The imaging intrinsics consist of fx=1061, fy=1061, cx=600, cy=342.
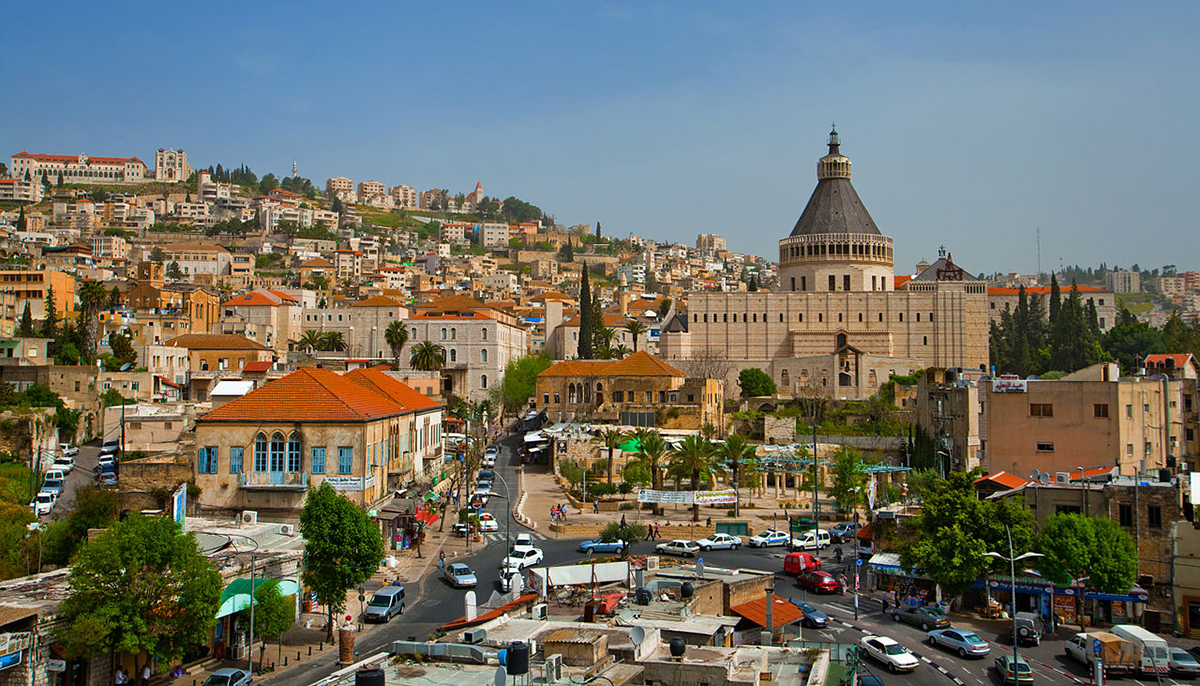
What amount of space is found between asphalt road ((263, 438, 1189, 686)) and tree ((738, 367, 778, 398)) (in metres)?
43.4

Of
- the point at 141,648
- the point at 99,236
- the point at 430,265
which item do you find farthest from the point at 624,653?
the point at 430,265

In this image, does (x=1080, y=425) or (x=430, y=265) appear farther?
(x=430, y=265)

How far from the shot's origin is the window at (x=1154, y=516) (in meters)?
33.4

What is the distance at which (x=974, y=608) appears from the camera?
33875 mm

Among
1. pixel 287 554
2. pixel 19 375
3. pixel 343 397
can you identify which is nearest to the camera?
pixel 287 554

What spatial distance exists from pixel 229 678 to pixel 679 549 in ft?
65.5

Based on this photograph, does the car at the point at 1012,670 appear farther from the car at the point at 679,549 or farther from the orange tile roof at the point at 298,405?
the orange tile roof at the point at 298,405

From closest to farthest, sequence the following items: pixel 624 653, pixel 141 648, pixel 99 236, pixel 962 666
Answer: pixel 624 653, pixel 141 648, pixel 962 666, pixel 99 236

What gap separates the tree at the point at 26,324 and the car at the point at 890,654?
6665cm

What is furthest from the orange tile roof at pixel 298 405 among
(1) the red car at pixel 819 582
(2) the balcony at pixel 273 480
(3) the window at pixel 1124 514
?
(3) the window at pixel 1124 514

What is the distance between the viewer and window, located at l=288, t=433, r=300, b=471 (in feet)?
123

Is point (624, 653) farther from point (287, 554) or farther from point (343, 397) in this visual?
point (343, 397)

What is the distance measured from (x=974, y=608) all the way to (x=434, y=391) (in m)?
45.1

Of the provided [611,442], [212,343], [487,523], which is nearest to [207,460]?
[487,523]
